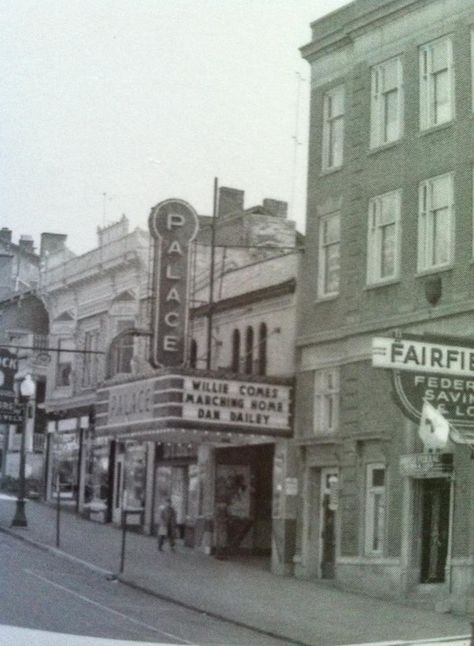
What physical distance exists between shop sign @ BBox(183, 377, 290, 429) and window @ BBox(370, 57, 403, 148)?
6829 millimetres

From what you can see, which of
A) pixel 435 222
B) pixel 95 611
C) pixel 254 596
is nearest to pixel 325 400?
pixel 435 222

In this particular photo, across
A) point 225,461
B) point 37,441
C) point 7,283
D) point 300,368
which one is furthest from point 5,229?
point 300,368

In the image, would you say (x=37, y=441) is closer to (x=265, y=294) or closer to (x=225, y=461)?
(x=225, y=461)

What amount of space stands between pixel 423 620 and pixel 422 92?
12.0 m

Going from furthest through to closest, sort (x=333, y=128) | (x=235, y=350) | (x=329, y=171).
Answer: (x=235, y=350), (x=333, y=128), (x=329, y=171)

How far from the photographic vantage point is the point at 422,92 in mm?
29953

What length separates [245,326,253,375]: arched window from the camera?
3697cm

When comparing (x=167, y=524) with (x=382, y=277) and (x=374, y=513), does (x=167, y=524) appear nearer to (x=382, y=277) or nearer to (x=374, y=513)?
(x=374, y=513)

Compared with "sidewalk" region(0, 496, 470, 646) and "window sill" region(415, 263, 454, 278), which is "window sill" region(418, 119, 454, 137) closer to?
"window sill" region(415, 263, 454, 278)

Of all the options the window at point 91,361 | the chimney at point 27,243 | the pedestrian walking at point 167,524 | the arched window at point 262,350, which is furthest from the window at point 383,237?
the chimney at point 27,243

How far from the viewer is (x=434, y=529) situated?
2841 centimetres

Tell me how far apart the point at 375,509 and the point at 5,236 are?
49.1 metres

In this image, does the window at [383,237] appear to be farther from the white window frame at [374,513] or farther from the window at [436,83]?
the white window frame at [374,513]

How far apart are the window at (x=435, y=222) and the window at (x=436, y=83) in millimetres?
1433
